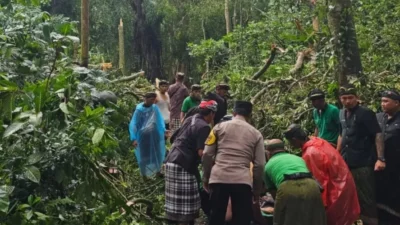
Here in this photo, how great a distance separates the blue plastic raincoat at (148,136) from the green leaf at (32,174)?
4.64 metres

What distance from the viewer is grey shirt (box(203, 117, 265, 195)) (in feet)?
17.3

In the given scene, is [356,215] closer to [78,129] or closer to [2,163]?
[78,129]

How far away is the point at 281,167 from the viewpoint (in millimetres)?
4844

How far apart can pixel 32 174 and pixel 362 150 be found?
3756 mm

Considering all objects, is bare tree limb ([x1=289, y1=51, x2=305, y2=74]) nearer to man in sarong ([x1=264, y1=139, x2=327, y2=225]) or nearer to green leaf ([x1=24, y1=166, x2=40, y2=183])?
man in sarong ([x1=264, y1=139, x2=327, y2=225])

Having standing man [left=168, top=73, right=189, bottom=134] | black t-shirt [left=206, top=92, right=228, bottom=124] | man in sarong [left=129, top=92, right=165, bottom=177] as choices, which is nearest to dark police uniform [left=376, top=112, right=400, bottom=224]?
black t-shirt [left=206, top=92, right=228, bottom=124]

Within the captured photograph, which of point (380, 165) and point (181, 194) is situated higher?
point (380, 165)

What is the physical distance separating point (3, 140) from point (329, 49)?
6194 millimetres

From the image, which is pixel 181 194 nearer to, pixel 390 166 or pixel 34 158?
pixel 390 166

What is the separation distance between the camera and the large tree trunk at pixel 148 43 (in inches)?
1054

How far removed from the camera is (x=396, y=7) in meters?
9.37

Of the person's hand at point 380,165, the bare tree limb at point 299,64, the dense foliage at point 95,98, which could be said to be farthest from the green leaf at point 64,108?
the bare tree limb at point 299,64

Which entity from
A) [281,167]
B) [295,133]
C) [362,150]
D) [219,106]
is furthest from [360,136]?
[219,106]

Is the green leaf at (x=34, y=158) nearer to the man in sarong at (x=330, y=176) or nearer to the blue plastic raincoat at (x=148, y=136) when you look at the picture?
the man in sarong at (x=330, y=176)
